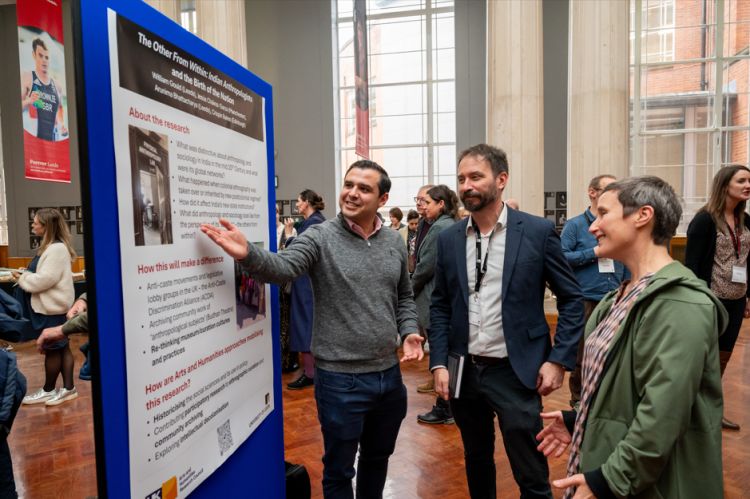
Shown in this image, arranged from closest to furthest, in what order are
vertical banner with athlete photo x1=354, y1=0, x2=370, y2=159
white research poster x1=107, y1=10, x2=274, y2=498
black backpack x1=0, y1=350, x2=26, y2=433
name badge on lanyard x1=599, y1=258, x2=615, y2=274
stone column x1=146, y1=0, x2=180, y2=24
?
white research poster x1=107, y1=10, x2=274, y2=498 → black backpack x1=0, y1=350, x2=26, y2=433 → name badge on lanyard x1=599, y1=258, x2=615, y2=274 → stone column x1=146, y1=0, x2=180, y2=24 → vertical banner with athlete photo x1=354, y1=0, x2=370, y2=159

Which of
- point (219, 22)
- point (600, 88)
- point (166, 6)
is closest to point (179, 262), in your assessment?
point (600, 88)

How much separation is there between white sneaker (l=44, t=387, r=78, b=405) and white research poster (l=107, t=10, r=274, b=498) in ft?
12.7

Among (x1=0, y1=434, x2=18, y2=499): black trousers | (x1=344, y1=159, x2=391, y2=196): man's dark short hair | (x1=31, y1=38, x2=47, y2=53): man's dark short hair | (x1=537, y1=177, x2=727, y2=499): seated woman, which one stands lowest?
(x1=0, y1=434, x2=18, y2=499): black trousers

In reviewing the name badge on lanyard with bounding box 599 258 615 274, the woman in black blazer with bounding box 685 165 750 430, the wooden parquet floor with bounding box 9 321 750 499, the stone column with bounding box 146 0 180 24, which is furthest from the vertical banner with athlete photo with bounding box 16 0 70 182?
the woman in black blazer with bounding box 685 165 750 430

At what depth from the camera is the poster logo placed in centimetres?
133

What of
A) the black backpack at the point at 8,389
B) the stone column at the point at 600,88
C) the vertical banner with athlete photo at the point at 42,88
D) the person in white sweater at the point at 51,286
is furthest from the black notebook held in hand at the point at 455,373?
the vertical banner with athlete photo at the point at 42,88

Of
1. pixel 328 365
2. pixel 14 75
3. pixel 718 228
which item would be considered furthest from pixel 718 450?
pixel 14 75

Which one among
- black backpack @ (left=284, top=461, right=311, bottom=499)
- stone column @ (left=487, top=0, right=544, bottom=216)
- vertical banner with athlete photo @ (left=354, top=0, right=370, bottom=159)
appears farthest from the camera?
vertical banner with athlete photo @ (left=354, top=0, right=370, bottom=159)

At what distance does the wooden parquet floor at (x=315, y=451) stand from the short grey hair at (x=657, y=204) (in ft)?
6.72

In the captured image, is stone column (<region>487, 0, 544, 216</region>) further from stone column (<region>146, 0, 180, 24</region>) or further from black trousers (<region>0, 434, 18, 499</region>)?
black trousers (<region>0, 434, 18, 499</region>)

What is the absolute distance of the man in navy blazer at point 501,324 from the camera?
6.93 ft

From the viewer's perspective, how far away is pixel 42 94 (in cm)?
647

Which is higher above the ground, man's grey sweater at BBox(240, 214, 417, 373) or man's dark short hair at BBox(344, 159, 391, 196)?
man's dark short hair at BBox(344, 159, 391, 196)

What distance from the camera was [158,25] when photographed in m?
1.38
